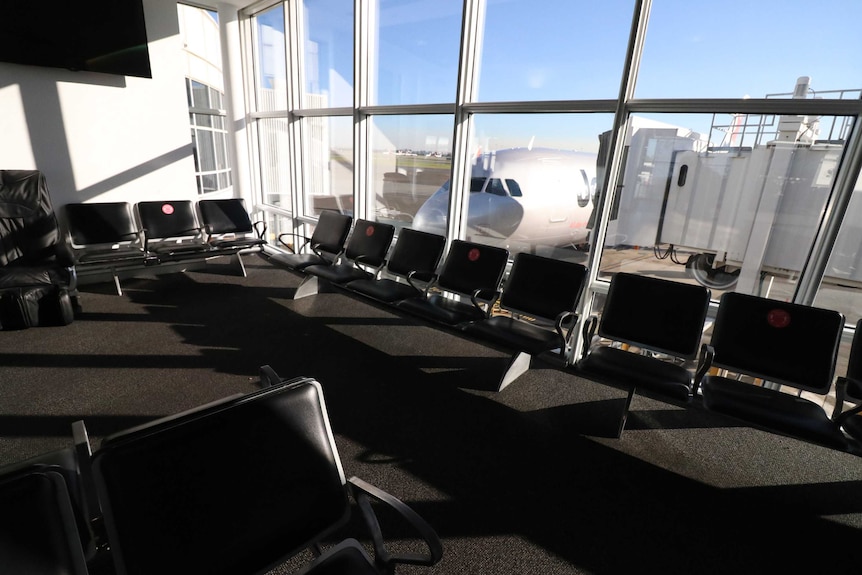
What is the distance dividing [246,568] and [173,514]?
9.3 inches

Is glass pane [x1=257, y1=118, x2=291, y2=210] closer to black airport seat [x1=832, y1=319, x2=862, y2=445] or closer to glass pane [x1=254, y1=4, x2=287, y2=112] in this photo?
glass pane [x1=254, y1=4, x2=287, y2=112]

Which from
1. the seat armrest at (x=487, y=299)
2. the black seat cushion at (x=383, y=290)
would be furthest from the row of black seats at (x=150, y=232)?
the seat armrest at (x=487, y=299)

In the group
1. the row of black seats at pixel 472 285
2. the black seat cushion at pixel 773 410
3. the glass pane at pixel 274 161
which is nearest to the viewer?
the black seat cushion at pixel 773 410

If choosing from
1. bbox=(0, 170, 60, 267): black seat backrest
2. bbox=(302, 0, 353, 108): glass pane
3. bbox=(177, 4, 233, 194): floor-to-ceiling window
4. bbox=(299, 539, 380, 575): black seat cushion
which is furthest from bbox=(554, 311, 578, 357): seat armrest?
bbox=(177, 4, 233, 194): floor-to-ceiling window

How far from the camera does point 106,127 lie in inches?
186

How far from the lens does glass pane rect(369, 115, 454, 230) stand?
414 cm

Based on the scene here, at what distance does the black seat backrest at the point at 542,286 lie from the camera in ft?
10.1

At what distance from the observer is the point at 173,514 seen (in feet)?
3.26

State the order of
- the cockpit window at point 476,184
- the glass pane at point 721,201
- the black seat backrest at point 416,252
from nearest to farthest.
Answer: the glass pane at point 721,201, the black seat backrest at point 416,252, the cockpit window at point 476,184

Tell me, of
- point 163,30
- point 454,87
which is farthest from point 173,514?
point 163,30

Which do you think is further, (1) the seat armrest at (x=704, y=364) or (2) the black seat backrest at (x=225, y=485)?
(1) the seat armrest at (x=704, y=364)

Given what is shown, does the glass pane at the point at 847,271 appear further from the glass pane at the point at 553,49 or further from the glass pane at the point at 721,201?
the glass pane at the point at 553,49

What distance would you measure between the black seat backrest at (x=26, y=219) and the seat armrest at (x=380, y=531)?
468 centimetres

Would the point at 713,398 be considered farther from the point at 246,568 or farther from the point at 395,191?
the point at 395,191
